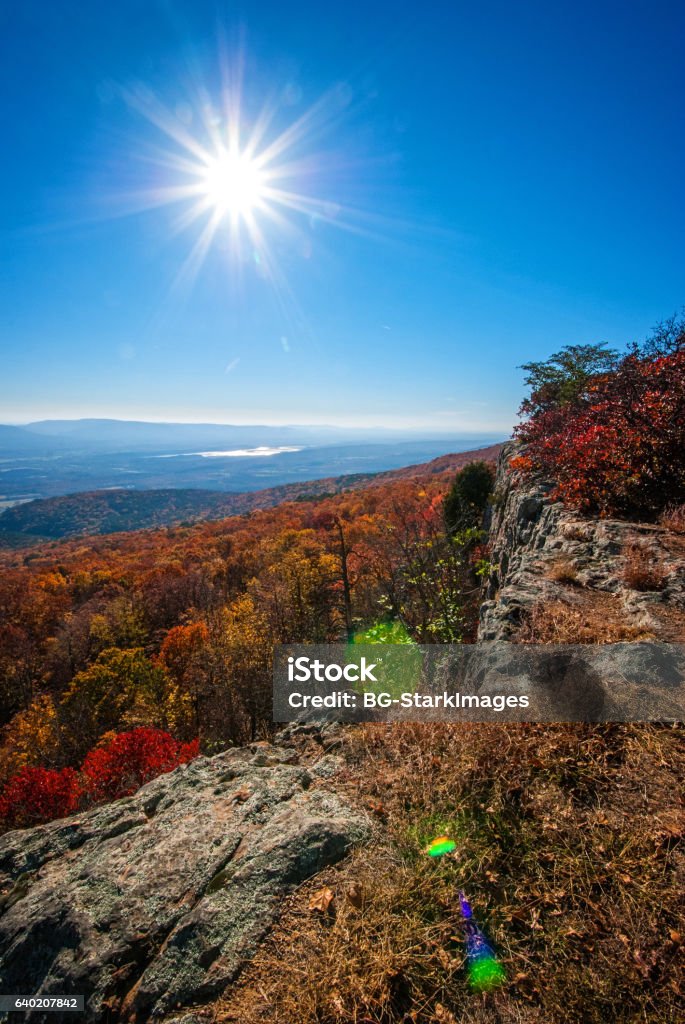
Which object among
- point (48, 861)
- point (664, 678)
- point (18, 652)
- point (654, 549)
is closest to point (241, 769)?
point (48, 861)

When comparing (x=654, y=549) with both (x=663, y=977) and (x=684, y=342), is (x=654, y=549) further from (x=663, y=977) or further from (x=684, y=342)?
(x=684, y=342)

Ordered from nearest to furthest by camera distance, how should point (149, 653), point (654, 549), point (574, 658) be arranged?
point (574, 658) → point (654, 549) → point (149, 653)

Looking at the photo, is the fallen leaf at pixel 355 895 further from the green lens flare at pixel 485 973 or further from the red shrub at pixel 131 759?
the red shrub at pixel 131 759

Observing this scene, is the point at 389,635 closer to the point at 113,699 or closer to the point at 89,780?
the point at 89,780

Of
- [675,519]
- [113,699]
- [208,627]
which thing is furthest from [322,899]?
[208,627]

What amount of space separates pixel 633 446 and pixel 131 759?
20.4 meters

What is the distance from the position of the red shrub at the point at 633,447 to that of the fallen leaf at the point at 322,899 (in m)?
7.51

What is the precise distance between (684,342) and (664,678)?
1081 cm

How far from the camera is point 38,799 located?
48.0 feet

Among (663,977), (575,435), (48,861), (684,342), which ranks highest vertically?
(684,342)

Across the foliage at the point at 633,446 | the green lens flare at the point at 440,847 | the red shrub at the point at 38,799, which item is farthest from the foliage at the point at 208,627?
the green lens flare at the point at 440,847

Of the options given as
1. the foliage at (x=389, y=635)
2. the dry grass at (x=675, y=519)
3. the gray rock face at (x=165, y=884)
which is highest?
the dry grass at (x=675, y=519)

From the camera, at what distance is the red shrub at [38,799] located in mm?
13922

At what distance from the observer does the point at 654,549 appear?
238 inches
